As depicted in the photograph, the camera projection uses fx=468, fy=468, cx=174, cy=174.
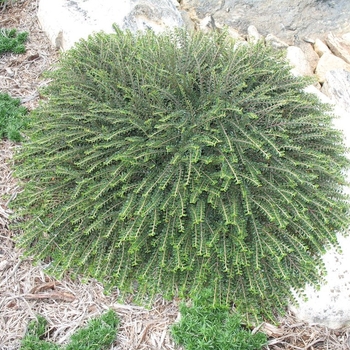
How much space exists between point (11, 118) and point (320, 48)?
3252 mm

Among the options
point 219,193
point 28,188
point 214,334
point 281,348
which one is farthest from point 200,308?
point 28,188

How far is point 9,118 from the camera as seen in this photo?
3623 millimetres

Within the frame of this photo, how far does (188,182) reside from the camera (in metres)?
2.56

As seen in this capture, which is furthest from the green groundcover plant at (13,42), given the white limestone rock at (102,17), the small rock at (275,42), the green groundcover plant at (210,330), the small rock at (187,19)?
the green groundcover plant at (210,330)

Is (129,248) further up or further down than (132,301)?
further up

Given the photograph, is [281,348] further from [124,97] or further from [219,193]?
[124,97]

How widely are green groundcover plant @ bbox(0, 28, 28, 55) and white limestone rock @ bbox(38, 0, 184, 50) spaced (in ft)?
1.01

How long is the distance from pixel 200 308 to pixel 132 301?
439 millimetres

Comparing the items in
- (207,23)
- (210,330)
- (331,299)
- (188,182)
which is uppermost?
(207,23)

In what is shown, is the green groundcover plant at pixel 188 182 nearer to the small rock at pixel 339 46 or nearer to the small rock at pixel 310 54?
the small rock at pixel 310 54

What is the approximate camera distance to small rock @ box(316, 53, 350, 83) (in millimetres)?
4616

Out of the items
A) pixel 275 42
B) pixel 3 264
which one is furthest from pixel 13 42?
pixel 275 42

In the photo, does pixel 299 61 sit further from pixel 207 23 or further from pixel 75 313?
pixel 75 313

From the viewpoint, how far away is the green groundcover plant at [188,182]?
264 centimetres
